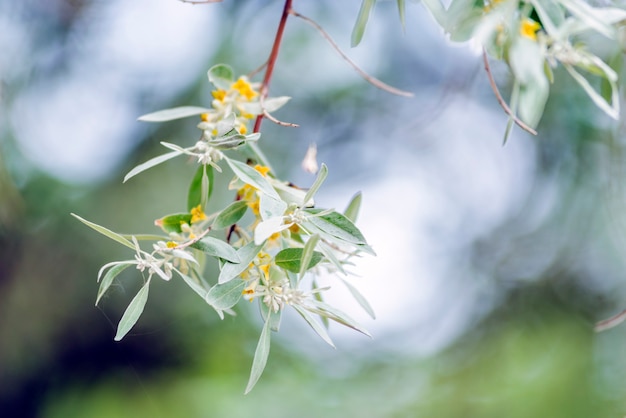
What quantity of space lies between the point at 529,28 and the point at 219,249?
24 cm

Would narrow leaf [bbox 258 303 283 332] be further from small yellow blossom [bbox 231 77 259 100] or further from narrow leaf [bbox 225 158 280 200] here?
small yellow blossom [bbox 231 77 259 100]

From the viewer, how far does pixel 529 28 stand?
1.30 feet

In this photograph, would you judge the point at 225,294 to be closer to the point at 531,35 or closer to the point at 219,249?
the point at 219,249

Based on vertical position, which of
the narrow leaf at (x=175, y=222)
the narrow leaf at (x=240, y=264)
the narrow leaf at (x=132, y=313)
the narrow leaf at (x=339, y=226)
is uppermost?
the narrow leaf at (x=339, y=226)

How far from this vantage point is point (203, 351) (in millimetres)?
1852

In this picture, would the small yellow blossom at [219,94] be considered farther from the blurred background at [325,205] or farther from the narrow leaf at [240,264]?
the blurred background at [325,205]

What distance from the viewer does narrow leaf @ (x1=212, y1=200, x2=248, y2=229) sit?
459 millimetres

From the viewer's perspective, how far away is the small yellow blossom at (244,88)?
57 centimetres

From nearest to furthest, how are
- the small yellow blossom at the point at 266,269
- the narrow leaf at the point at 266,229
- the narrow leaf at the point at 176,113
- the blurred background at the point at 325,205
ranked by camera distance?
1. the narrow leaf at the point at 266,229
2. the small yellow blossom at the point at 266,269
3. the narrow leaf at the point at 176,113
4. the blurred background at the point at 325,205

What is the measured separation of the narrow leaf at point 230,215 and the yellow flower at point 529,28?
23 centimetres

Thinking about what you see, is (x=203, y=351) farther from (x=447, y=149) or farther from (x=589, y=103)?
(x=589, y=103)

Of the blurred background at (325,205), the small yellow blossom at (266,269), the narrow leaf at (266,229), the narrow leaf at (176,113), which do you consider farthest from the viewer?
the blurred background at (325,205)

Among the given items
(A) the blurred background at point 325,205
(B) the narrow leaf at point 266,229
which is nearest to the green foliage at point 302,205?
(B) the narrow leaf at point 266,229

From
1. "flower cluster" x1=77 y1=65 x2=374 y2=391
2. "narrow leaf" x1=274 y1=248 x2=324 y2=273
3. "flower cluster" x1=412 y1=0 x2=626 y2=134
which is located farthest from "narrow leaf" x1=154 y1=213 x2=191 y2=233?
"flower cluster" x1=412 y1=0 x2=626 y2=134
